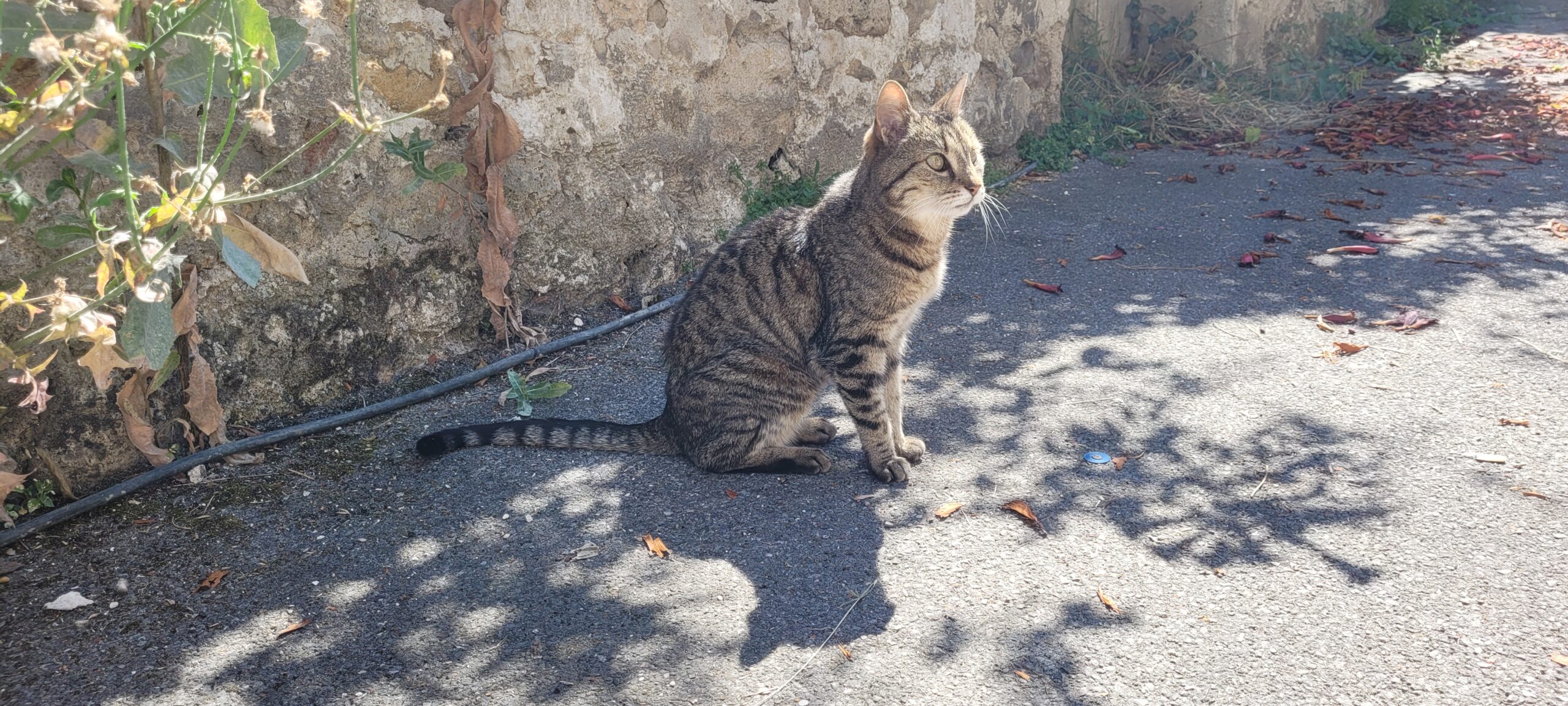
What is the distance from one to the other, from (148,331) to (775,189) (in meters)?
3.91

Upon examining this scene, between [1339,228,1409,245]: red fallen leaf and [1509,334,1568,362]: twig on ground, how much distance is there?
1347 mm

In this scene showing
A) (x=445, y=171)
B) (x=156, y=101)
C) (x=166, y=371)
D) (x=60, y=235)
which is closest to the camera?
(x=60, y=235)

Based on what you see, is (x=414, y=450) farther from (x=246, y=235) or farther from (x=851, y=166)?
(x=851, y=166)

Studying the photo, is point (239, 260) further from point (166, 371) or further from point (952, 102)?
point (952, 102)

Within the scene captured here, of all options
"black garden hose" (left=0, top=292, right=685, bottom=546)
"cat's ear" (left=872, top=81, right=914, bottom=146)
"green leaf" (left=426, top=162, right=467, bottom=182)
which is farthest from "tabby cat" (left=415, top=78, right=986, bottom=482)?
"green leaf" (left=426, top=162, right=467, bottom=182)

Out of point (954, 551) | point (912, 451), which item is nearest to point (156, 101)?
point (912, 451)

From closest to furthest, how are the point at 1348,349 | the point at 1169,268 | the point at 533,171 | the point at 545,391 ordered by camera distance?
the point at 545,391 < the point at 1348,349 < the point at 533,171 < the point at 1169,268

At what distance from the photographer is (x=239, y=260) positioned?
273 cm

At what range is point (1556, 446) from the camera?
3.75 meters

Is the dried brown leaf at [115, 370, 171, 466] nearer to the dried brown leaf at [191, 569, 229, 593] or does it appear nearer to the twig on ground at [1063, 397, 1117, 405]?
the dried brown leaf at [191, 569, 229, 593]

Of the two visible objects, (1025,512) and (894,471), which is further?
(894,471)

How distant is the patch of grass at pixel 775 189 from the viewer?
5.83 metres

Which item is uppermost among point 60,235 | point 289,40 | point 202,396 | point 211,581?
point 289,40

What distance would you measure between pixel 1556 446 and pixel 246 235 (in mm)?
4578
